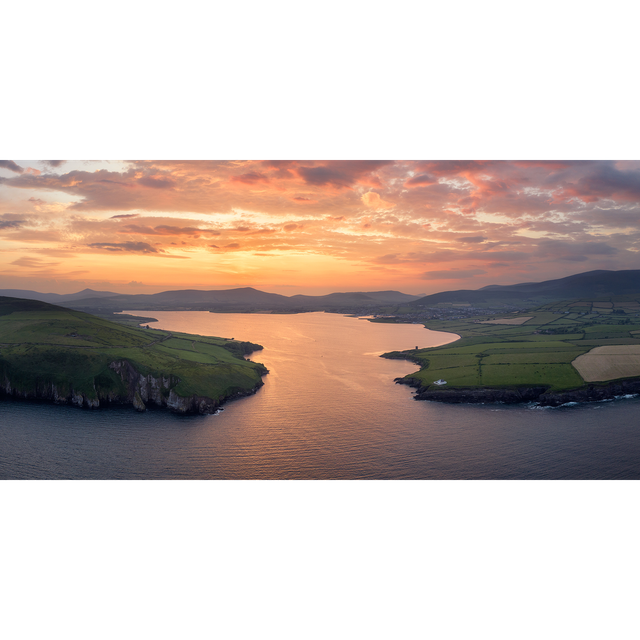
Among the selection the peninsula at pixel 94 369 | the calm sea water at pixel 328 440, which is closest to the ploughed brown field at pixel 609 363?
the calm sea water at pixel 328 440

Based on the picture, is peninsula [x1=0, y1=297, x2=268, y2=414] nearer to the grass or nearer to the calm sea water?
the grass

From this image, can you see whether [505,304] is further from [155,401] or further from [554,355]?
[155,401]

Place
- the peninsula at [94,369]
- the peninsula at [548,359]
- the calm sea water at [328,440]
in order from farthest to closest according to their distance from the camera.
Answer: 1. the peninsula at [94,369]
2. the peninsula at [548,359]
3. the calm sea water at [328,440]

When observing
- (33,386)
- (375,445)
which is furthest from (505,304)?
(33,386)

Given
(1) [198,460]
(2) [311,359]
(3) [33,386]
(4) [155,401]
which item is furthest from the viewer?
(2) [311,359]

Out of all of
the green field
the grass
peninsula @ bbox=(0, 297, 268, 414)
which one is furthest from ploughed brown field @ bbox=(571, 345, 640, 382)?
the grass

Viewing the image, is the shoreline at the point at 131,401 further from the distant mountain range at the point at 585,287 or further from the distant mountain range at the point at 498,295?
the distant mountain range at the point at 585,287
